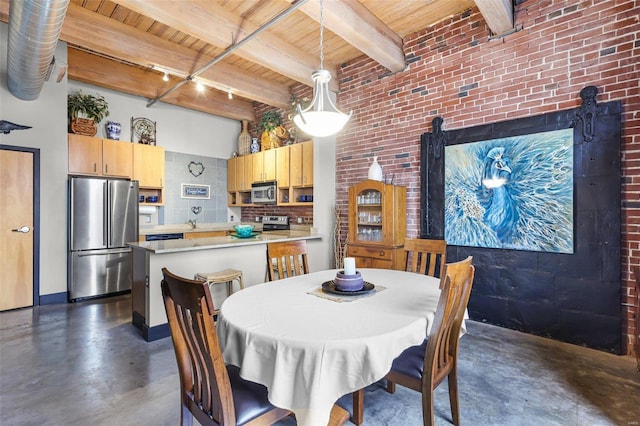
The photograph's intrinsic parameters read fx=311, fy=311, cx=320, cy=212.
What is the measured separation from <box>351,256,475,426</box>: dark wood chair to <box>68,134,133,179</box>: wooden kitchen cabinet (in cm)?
467

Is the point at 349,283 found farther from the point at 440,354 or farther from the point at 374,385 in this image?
the point at 374,385

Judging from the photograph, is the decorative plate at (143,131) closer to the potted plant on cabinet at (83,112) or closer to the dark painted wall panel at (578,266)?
the potted plant on cabinet at (83,112)

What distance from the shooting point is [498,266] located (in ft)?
10.5

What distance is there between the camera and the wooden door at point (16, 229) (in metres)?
3.68

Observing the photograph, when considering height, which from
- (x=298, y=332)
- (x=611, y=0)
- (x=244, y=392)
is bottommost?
(x=244, y=392)

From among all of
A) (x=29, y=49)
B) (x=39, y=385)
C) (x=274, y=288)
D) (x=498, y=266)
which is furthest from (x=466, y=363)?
(x=29, y=49)

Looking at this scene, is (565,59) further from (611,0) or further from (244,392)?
(244,392)

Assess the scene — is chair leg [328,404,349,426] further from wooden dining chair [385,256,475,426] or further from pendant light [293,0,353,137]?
pendant light [293,0,353,137]

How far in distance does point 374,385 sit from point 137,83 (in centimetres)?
528

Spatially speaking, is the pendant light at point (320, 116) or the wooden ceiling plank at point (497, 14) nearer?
the pendant light at point (320, 116)

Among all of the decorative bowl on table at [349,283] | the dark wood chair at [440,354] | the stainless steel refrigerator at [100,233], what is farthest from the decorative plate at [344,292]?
the stainless steel refrigerator at [100,233]

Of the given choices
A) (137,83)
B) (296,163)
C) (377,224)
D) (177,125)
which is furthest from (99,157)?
(377,224)

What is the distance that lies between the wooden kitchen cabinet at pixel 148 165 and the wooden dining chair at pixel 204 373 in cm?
428

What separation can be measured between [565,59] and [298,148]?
10.7 ft
